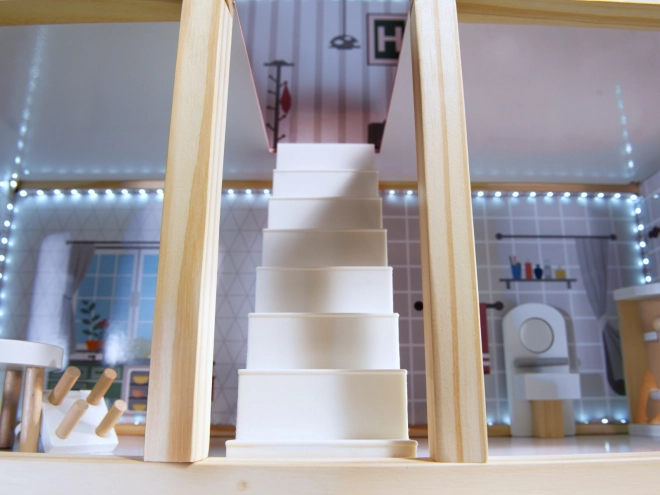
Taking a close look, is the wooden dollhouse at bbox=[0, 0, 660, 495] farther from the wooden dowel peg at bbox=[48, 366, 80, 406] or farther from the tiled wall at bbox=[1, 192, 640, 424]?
the tiled wall at bbox=[1, 192, 640, 424]

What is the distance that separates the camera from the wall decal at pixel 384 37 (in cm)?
281

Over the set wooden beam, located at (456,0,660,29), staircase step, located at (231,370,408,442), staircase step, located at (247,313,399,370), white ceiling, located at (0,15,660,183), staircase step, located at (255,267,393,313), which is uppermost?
white ceiling, located at (0,15,660,183)

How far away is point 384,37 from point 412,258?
2536mm

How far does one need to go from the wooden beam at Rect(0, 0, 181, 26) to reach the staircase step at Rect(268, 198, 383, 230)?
3.59 ft

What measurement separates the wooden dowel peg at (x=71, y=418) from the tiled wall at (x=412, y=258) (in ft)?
6.62

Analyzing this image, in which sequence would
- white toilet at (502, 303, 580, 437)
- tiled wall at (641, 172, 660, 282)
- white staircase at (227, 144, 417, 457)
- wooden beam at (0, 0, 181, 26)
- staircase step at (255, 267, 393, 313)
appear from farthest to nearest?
tiled wall at (641, 172, 660, 282) < white toilet at (502, 303, 580, 437) < staircase step at (255, 267, 393, 313) < white staircase at (227, 144, 417, 457) < wooden beam at (0, 0, 181, 26)

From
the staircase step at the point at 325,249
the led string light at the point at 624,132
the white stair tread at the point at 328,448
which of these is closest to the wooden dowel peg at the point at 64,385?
the staircase step at the point at 325,249

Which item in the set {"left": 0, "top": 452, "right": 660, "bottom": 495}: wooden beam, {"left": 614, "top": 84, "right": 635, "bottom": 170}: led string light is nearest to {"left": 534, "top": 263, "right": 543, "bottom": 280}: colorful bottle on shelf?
{"left": 614, "top": 84, "right": 635, "bottom": 170}: led string light

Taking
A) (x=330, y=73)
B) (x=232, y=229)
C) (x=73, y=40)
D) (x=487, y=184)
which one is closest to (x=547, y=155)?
(x=487, y=184)

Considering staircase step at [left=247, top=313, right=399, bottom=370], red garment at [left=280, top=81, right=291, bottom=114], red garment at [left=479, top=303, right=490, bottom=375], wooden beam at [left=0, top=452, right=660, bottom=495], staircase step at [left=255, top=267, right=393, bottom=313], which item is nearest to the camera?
wooden beam at [left=0, top=452, right=660, bottom=495]

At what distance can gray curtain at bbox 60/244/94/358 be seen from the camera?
5.03 m

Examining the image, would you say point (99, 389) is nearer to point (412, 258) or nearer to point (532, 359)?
point (412, 258)

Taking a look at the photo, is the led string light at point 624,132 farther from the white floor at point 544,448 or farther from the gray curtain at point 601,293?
the white floor at point 544,448

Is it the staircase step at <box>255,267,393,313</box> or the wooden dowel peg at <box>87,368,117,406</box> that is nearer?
the staircase step at <box>255,267,393,313</box>
